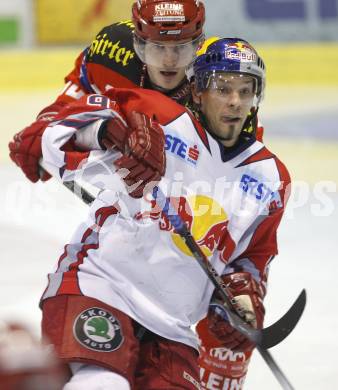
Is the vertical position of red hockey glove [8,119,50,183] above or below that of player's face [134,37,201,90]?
below

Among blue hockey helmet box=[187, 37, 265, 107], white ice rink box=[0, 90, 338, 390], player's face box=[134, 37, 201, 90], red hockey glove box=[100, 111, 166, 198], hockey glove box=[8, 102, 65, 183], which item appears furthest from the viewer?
A: white ice rink box=[0, 90, 338, 390]

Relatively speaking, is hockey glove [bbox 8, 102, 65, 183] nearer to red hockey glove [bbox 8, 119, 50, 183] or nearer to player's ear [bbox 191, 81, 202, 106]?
red hockey glove [bbox 8, 119, 50, 183]

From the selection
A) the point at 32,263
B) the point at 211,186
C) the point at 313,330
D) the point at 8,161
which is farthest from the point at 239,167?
the point at 8,161

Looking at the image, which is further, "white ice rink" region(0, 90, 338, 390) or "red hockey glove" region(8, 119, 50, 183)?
"white ice rink" region(0, 90, 338, 390)

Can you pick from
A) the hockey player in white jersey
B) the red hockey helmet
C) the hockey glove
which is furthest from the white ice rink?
the red hockey helmet

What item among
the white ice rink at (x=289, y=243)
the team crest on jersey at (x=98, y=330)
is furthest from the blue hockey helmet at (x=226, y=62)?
the white ice rink at (x=289, y=243)

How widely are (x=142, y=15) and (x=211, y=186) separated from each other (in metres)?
0.86

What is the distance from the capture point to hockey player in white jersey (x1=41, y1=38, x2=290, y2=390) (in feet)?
6.83

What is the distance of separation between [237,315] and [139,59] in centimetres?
100

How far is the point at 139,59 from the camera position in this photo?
3020 millimetres

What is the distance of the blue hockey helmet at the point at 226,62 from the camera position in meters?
2.27

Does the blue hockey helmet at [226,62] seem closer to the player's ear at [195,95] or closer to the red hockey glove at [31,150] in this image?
the player's ear at [195,95]

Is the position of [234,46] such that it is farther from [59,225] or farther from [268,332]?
[59,225]

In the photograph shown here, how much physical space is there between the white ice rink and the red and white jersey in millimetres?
748
